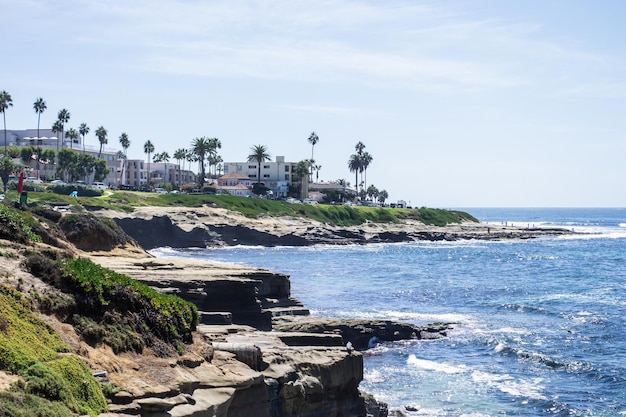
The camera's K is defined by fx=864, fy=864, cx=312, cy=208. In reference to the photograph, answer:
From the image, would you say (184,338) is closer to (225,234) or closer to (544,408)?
(544,408)

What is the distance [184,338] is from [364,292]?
43.6 meters

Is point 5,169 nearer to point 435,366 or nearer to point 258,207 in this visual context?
point 258,207

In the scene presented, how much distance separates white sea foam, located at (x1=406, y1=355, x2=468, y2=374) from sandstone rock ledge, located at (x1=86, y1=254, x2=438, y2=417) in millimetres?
6093

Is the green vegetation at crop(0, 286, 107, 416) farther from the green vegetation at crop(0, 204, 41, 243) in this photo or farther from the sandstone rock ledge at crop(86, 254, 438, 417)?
the green vegetation at crop(0, 204, 41, 243)

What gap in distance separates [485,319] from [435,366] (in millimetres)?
15027

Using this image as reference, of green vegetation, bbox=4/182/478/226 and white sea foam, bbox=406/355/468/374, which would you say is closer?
white sea foam, bbox=406/355/468/374

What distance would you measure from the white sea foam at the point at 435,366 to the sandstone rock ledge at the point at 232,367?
6.09 metres

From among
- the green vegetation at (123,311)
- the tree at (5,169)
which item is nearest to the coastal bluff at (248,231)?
the tree at (5,169)

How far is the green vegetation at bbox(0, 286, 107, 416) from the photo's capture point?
15906mm

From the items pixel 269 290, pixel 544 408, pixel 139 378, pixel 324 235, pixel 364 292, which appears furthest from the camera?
pixel 324 235

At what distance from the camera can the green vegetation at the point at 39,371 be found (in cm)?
1591

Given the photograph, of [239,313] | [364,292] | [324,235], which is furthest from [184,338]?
[324,235]

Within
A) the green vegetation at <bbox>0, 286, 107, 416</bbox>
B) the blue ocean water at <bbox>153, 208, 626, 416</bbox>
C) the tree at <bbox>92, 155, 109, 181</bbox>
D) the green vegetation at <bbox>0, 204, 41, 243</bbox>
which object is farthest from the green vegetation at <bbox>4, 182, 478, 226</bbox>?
the green vegetation at <bbox>0, 286, 107, 416</bbox>

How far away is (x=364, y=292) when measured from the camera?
6700 centimetres
